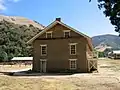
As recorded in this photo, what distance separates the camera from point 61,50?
4666 centimetres

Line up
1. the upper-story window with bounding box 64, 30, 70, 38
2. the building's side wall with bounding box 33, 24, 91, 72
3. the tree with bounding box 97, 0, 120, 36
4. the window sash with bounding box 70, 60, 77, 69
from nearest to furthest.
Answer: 1. the tree with bounding box 97, 0, 120, 36
2. the building's side wall with bounding box 33, 24, 91, 72
3. the window sash with bounding box 70, 60, 77, 69
4. the upper-story window with bounding box 64, 30, 70, 38

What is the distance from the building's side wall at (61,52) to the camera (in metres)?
45.3

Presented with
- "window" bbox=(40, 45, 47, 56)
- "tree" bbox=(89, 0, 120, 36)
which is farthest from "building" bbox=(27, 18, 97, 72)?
"tree" bbox=(89, 0, 120, 36)

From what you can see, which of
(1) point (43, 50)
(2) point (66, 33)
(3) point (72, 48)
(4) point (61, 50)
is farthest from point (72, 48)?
(1) point (43, 50)

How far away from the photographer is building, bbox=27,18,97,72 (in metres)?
45.4

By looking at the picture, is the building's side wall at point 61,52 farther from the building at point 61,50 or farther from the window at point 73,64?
the window at point 73,64

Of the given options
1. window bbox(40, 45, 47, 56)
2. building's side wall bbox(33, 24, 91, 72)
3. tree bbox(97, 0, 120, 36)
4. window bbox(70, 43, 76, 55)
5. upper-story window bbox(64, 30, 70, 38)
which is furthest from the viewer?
window bbox(40, 45, 47, 56)

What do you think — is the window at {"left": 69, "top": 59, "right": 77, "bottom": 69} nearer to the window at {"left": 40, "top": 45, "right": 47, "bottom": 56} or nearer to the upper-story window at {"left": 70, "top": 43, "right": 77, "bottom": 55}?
the upper-story window at {"left": 70, "top": 43, "right": 77, "bottom": 55}

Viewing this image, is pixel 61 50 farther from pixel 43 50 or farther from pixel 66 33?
pixel 43 50

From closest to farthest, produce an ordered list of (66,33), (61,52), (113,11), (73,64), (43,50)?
(113,11) < (73,64) < (61,52) < (66,33) < (43,50)

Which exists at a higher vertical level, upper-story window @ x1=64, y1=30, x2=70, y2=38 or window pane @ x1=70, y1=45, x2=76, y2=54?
upper-story window @ x1=64, y1=30, x2=70, y2=38

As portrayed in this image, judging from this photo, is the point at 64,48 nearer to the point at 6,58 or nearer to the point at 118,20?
the point at 118,20

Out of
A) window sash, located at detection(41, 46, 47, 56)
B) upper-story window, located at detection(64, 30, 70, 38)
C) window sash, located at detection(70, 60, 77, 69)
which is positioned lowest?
window sash, located at detection(70, 60, 77, 69)

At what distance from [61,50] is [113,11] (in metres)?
27.5
